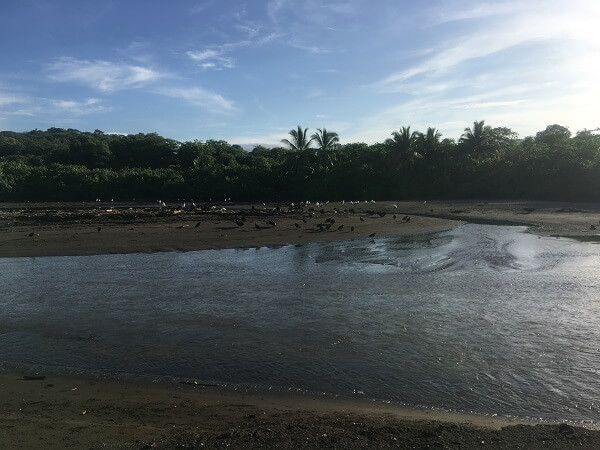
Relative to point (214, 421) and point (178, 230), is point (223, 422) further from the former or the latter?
point (178, 230)

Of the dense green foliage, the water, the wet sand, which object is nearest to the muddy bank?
the wet sand

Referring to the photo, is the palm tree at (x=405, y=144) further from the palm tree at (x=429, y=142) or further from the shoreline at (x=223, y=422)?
the shoreline at (x=223, y=422)

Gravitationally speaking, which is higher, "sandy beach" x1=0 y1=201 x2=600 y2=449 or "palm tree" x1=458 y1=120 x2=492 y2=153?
"palm tree" x1=458 y1=120 x2=492 y2=153

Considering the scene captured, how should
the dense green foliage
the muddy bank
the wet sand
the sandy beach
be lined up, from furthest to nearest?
the dense green foliage
the wet sand
the muddy bank
the sandy beach

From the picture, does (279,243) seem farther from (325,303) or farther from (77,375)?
(77,375)

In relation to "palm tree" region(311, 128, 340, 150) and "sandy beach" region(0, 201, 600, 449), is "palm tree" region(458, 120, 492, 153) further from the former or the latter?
"sandy beach" region(0, 201, 600, 449)

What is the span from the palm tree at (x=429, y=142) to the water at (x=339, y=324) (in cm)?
3908

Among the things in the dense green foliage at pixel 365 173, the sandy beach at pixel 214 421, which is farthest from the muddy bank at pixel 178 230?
the dense green foliage at pixel 365 173

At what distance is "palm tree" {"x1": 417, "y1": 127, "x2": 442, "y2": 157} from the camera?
5678 centimetres

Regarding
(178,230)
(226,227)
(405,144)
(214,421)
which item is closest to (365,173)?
(405,144)

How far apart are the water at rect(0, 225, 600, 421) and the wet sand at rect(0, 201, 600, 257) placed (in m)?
3.36

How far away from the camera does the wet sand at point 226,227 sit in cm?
2272

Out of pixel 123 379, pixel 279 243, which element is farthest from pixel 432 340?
pixel 279 243

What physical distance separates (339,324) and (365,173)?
154ft
